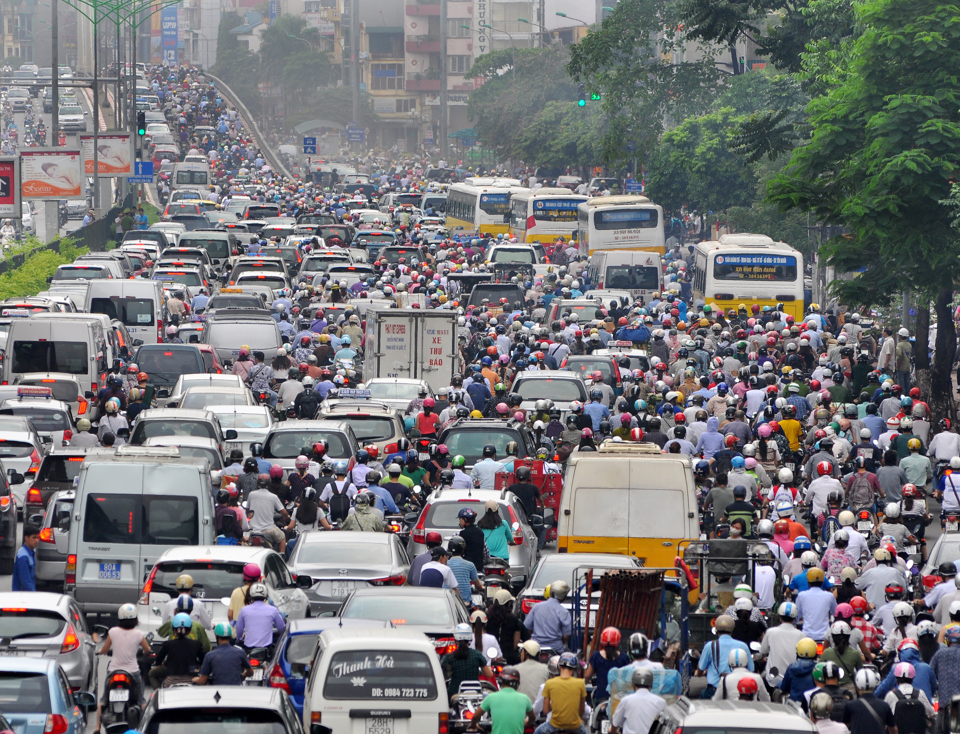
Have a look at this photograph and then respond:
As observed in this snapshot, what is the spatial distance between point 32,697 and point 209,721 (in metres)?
1.65

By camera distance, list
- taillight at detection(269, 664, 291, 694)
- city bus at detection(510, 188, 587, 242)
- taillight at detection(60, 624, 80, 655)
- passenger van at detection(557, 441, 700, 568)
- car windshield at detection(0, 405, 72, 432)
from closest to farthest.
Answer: taillight at detection(269, 664, 291, 694) → taillight at detection(60, 624, 80, 655) → passenger van at detection(557, 441, 700, 568) → car windshield at detection(0, 405, 72, 432) → city bus at detection(510, 188, 587, 242)

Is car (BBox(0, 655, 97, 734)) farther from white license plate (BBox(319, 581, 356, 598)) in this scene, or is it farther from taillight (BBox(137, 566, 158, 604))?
white license plate (BBox(319, 581, 356, 598))

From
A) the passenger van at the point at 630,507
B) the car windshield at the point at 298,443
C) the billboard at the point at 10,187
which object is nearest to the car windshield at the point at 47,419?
the car windshield at the point at 298,443

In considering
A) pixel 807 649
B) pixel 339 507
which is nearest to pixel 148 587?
pixel 339 507

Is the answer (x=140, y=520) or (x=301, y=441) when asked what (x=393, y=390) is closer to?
(x=301, y=441)

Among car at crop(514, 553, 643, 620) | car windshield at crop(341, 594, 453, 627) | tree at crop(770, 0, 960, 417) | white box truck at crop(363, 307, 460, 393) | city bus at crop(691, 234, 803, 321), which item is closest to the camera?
car windshield at crop(341, 594, 453, 627)

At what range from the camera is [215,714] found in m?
10.2

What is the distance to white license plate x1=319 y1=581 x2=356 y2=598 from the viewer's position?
16016 millimetres

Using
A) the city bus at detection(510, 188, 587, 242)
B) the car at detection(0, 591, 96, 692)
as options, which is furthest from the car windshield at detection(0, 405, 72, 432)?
the city bus at detection(510, 188, 587, 242)

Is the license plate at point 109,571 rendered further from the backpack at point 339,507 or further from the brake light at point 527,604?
the brake light at point 527,604

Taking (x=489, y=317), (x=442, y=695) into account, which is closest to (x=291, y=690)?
(x=442, y=695)

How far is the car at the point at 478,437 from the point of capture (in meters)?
22.4

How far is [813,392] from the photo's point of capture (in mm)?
24859

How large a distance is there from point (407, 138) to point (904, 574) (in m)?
164
